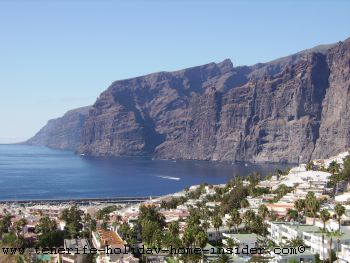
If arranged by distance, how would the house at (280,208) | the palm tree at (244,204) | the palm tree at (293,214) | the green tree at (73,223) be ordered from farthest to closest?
the palm tree at (244,204)
the house at (280,208)
the palm tree at (293,214)
the green tree at (73,223)

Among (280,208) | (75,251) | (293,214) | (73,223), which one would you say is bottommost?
(75,251)

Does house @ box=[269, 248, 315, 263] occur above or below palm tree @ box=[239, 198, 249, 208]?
below

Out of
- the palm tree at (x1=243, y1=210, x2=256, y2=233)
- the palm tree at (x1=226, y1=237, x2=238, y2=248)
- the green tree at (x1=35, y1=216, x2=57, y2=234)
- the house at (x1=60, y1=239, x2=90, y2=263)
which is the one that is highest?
the palm tree at (x1=243, y1=210, x2=256, y2=233)

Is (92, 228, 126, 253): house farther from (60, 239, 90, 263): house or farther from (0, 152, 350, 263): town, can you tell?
(60, 239, 90, 263): house

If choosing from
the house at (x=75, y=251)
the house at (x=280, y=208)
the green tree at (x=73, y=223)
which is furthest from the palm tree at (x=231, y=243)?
the green tree at (x=73, y=223)

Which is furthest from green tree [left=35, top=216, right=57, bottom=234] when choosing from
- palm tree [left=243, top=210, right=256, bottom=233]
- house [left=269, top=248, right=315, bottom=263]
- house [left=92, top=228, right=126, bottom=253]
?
house [left=269, top=248, right=315, bottom=263]

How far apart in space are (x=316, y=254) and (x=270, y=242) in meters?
8.07

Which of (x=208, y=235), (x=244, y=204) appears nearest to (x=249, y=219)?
(x=208, y=235)

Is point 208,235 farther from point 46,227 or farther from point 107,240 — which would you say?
point 46,227

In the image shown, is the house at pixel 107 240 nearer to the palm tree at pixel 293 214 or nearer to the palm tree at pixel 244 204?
the palm tree at pixel 293 214

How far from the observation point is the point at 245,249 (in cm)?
6372

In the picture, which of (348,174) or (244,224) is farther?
(348,174)

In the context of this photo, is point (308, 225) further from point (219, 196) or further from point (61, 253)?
point (219, 196)

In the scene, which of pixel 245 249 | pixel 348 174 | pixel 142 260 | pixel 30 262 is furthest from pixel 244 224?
pixel 348 174
